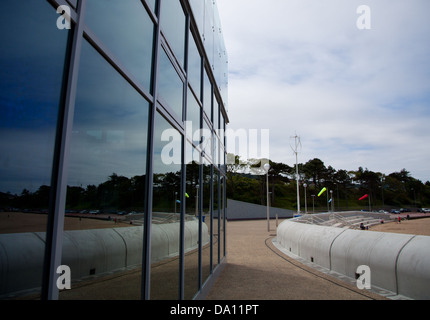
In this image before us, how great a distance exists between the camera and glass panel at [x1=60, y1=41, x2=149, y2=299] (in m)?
2.00

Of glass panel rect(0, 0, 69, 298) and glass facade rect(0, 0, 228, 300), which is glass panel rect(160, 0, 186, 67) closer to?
glass facade rect(0, 0, 228, 300)

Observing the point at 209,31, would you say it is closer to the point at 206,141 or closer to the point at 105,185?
the point at 206,141

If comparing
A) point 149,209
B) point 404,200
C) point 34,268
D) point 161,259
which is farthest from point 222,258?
point 404,200

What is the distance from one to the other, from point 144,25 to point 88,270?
2642 mm

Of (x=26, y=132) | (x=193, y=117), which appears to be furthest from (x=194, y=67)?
(x=26, y=132)

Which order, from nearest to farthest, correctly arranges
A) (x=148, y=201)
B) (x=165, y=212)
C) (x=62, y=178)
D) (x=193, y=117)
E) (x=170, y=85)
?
1. (x=62, y=178)
2. (x=148, y=201)
3. (x=165, y=212)
4. (x=170, y=85)
5. (x=193, y=117)

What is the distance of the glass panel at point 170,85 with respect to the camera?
13.3 ft

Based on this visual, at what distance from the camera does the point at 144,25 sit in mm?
3404

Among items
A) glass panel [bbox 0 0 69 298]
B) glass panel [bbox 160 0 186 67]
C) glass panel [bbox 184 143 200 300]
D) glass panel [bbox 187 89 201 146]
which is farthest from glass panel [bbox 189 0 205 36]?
glass panel [bbox 0 0 69 298]

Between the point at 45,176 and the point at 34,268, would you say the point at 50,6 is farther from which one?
the point at 34,268

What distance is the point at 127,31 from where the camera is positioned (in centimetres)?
292

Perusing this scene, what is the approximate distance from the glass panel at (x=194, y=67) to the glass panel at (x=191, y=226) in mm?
1517

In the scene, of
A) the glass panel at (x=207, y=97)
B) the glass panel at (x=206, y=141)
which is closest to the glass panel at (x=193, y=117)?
the glass panel at (x=206, y=141)

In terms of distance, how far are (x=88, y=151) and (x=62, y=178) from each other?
0.39 metres
